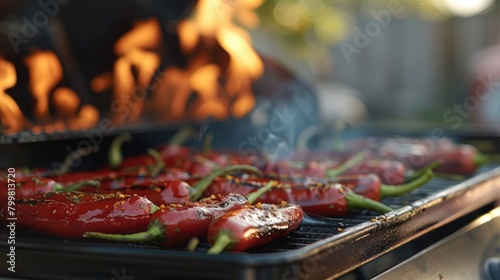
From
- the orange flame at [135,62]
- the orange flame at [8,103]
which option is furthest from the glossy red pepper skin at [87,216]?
the orange flame at [135,62]

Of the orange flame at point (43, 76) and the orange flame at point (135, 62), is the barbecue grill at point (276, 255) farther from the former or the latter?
the orange flame at point (135, 62)

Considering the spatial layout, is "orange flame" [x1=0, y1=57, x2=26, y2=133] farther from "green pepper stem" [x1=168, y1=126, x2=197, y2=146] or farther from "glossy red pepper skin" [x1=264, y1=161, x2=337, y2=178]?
"glossy red pepper skin" [x1=264, y1=161, x2=337, y2=178]

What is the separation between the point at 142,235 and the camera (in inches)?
74.2

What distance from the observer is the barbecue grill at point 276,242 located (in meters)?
1.69

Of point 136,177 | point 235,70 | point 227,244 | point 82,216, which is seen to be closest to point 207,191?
point 136,177

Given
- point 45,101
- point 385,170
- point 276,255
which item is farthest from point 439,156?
point 276,255

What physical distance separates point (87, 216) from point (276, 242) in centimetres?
53

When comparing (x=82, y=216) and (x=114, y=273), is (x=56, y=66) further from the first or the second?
(x=114, y=273)

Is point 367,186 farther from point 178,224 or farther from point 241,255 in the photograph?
point 241,255

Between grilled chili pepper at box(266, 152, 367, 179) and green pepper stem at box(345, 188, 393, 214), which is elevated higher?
grilled chili pepper at box(266, 152, 367, 179)

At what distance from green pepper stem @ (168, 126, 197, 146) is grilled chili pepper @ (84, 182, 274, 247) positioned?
5.51 ft

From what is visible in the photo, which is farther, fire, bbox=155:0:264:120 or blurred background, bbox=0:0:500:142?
fire, bbox=155:0:264:120

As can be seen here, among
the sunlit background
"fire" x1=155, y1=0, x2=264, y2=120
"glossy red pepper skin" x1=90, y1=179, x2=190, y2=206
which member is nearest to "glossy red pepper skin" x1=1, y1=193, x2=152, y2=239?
"glossy red pepper skin" x1=90, y1=179, x2=190, y2=206

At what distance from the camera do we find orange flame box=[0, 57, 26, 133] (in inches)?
125
